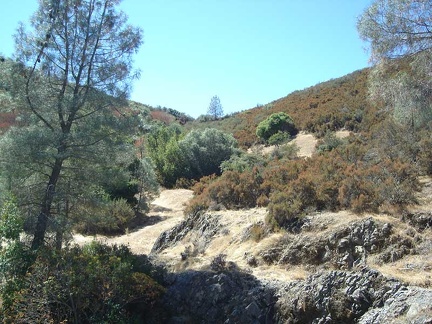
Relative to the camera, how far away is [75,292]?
6922mm

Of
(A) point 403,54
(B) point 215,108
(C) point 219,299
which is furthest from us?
(B) point 215,108

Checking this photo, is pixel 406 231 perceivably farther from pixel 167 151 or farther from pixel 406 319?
pixel 167 151

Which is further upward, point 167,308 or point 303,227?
point 303,227

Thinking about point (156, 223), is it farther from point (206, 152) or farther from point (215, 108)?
point (215, 108)

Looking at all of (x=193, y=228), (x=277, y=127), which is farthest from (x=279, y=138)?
(x=193, y=228)

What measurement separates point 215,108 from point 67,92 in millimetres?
43788

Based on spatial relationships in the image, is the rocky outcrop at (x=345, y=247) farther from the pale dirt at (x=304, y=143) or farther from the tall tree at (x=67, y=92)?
the pale dirt at (x=304, y=143)

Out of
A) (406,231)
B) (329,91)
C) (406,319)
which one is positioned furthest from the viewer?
(329,91)

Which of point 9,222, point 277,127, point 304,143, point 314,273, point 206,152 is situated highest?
point 277,127

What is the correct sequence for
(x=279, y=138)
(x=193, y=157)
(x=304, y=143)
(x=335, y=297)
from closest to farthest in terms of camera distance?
(x=335, y=297)
(x=304, y=143)
(x=279, y=138)
(x=193, y=157)

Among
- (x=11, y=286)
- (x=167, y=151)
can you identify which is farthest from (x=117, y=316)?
(x=167, y=151)

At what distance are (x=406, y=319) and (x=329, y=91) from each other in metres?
31.1

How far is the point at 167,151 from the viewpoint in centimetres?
2756

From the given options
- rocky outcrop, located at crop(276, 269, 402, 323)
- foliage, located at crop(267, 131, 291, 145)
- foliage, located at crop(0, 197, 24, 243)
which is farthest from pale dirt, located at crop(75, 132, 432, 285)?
foliage, located at crop(267, 131, 291, 145)
